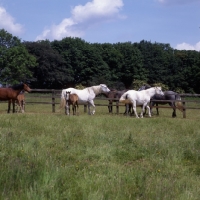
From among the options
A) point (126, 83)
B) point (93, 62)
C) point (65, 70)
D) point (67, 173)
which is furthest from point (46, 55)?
point (67, 173)

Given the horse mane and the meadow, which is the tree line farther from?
the meadow

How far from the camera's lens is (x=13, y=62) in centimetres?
5206

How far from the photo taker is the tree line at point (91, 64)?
53.7 meters

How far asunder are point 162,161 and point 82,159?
156cm

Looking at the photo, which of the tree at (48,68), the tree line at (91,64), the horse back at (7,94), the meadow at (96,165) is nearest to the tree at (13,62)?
the tree line at (91,64)

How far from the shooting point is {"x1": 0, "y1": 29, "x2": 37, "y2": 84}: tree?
52031mm

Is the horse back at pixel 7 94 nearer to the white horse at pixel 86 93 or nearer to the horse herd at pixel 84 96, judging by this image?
the horse herd at pixel 84 96

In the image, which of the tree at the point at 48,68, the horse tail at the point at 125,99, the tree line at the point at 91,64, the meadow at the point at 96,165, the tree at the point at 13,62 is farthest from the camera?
the tree at the point at 48,68

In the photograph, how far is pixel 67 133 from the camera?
9039 mm

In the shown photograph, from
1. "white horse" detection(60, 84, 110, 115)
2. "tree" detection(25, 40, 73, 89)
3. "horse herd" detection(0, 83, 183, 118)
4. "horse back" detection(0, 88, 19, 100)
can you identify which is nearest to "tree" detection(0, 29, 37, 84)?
"tree" detection(25, 40, 73, 89)

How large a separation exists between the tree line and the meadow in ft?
148

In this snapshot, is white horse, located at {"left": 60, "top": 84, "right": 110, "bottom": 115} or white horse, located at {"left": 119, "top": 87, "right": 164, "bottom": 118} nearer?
white horse, located at {"left": 119, "top": 87, "right": 164, "bottom": 118}

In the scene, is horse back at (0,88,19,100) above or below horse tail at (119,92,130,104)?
above

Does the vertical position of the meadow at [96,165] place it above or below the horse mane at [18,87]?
below
